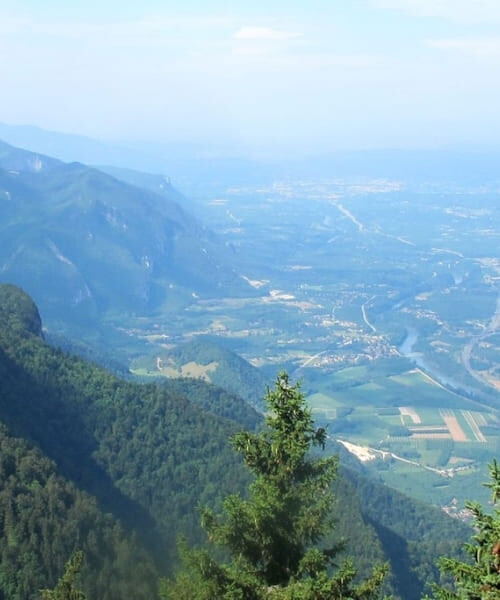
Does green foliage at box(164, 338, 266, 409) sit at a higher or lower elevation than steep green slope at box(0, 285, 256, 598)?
lower

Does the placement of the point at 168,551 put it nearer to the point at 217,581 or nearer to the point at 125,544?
the point at 125,544

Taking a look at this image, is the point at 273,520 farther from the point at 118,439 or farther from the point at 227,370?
the point at 227,370

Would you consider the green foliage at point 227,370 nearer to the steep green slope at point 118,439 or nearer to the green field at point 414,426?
the green field at point 414,426

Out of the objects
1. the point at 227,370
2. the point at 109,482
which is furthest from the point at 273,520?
the point at 227,370

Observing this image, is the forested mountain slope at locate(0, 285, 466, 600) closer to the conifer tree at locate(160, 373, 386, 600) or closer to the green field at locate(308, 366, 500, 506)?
the green field at locate(308, 366, 500, 506)

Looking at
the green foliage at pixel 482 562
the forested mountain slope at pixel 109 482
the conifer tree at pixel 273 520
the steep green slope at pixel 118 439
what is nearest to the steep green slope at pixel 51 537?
the forested mountain slope at pixel 109 482

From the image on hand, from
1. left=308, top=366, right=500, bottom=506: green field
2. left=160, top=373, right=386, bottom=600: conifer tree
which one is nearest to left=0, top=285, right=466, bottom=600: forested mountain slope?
left=308, top=366, right=500, bottom=506: green field
